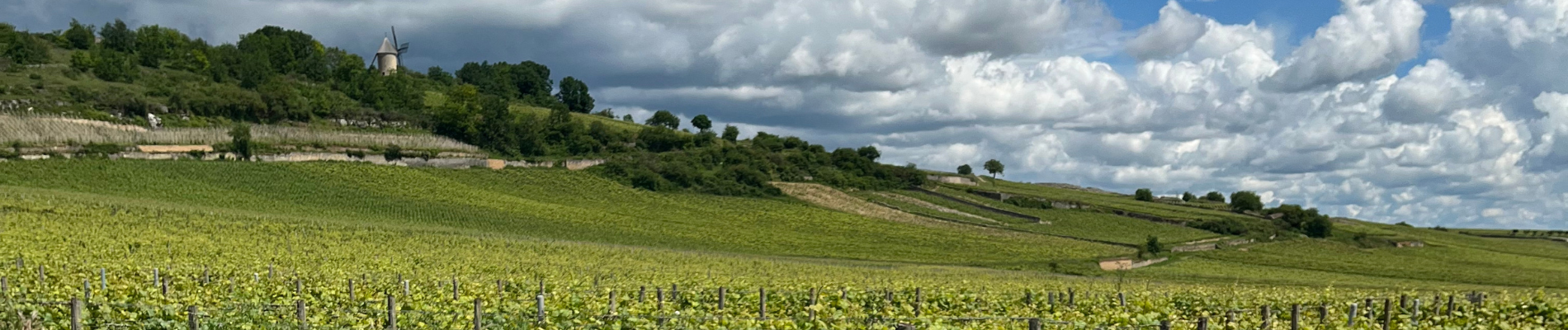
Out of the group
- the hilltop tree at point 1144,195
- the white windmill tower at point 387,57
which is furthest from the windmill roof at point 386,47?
the hilltop tree at point 1144,195

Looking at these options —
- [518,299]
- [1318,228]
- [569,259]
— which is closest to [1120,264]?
[569,259]

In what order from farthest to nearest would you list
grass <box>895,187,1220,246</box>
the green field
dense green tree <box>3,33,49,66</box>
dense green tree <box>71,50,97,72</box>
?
dense green tree <box>3,33,49,66</box> < dense green tree <box>71,50,97,72</box> < grass <box>895,187,1220,246</box> < the green field

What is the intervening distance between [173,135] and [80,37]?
7168 centimetres

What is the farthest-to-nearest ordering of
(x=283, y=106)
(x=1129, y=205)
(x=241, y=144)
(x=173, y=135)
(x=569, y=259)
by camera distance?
(x=1129, y=205), (x=283, y=106), (x=173, y=135), (x=241, y=144), (x=569, y=259)

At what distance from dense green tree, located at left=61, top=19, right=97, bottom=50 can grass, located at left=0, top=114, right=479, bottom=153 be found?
6170cm

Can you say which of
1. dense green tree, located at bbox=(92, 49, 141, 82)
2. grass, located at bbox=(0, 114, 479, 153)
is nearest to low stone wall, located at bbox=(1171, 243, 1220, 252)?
grass, located at bbox=(0, 114, 479, 153)

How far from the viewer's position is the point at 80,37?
526ft

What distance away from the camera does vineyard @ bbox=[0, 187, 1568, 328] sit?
58.4ft

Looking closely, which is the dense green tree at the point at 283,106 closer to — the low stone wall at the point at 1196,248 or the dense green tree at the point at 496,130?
the dense green tree at the point at 496,130

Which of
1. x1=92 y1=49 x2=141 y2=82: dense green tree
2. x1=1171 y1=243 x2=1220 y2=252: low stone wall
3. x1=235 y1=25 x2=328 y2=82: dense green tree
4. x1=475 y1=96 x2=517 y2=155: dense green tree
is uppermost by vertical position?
x1=235 y1=25 x2=328 y2=82: dense green tree

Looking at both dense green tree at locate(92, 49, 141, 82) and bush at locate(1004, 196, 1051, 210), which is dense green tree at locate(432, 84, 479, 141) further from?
bush at locate(1004, 196, 1051, 210)

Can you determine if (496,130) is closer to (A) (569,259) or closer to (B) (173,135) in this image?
(B) (173,135)

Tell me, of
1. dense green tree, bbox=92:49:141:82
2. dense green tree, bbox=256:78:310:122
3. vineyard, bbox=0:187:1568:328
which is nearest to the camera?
vineyard, bbox=0:187:1568:328

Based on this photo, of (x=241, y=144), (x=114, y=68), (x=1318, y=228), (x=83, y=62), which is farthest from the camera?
(x=83, y=62)
